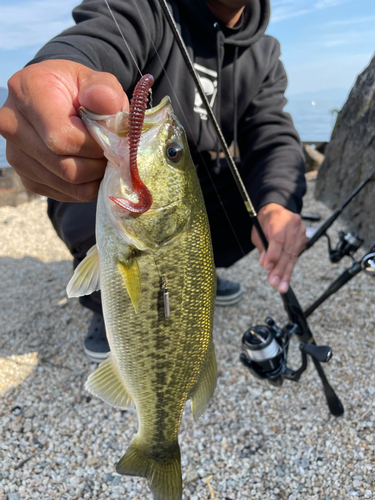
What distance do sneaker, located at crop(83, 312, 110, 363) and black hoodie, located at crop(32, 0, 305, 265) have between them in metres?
1.22

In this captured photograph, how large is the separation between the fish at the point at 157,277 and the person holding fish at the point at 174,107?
104 millimetres

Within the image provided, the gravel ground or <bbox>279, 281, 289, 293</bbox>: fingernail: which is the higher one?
<bbox>279, 281, 289, 293</bbox>: fingernail

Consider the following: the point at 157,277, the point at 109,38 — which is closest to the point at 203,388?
the point at 157,277

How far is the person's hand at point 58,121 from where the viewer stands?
1003 mm

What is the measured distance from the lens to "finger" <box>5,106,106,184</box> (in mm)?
1068

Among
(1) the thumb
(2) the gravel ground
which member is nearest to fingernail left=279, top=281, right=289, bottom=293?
(2) the gravel ground

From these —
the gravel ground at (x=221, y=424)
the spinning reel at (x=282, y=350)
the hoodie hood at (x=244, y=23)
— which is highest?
the hoodie hood at (x=244, y=23)

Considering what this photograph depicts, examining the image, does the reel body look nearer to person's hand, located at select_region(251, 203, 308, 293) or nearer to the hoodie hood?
person's hand, located at select_region(251, 203, 308, 293)

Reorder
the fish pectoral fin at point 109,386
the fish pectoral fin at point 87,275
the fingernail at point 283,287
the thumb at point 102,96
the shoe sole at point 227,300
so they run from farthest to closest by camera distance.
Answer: the shoe sole at point 227,300, the fingernail at point 283,287, the fish pectoral fin at point 109,386, the fish pectoral fin at point 87,275, the thumb at point 102,96

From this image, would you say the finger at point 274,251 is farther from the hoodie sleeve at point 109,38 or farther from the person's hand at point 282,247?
the hoodie sleeve at point 109,38

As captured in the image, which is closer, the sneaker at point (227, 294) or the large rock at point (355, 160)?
the sneaker at point (227, 294)

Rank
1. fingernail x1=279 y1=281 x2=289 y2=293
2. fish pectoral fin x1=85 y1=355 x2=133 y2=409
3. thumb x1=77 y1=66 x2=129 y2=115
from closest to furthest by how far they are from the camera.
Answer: thumb x1=77 y1=66 x2=129 y2=115, fish pectoral fin x1=85 y1=355 x2=133 y2=409, fingernail x1=279 y1=281 x2=289 y2=293

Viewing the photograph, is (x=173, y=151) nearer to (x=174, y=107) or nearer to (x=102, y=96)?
(x=102, y=96)

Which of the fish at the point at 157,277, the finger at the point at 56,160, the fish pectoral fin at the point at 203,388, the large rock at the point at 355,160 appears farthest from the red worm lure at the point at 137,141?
Answer: the large rock at the point at 355,160
